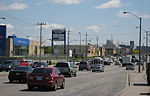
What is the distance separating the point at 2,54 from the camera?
89.5 m

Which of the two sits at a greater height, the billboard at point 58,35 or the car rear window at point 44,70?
the billboard at point 58,35

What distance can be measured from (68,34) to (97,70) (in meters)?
54.1

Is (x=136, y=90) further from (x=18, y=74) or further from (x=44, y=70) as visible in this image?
(x=18, y=74)

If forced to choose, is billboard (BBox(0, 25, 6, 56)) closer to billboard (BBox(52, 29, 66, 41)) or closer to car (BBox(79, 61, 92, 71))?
car (BBox(79, 61, 92, 71))

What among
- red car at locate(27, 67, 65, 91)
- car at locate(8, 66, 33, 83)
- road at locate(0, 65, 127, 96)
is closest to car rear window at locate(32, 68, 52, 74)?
red car at locate(27, 67, 65, 91)

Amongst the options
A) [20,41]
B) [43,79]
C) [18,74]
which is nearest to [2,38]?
[20,41]

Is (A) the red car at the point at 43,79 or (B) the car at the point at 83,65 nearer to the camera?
(A) the red car at the point at 43,79

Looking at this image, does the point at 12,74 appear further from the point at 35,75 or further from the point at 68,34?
the point at 68,34

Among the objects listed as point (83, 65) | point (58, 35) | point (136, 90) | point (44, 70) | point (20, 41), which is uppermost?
point (58, 35)

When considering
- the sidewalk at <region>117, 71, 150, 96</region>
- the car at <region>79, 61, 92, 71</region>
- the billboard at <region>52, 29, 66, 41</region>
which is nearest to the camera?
the sidewalk at <region>117, 71, 150, 96</region>

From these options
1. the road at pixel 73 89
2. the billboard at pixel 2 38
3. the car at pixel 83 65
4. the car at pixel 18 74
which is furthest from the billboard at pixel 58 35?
the car at pixel 18 74

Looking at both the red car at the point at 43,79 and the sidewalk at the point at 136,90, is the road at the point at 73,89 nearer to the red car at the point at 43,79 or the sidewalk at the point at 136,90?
the red car at the point at 43,79

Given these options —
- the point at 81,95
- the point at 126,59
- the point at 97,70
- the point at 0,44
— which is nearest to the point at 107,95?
the point at 81,95

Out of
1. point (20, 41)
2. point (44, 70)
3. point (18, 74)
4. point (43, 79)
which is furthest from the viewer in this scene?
point (20, 41)
